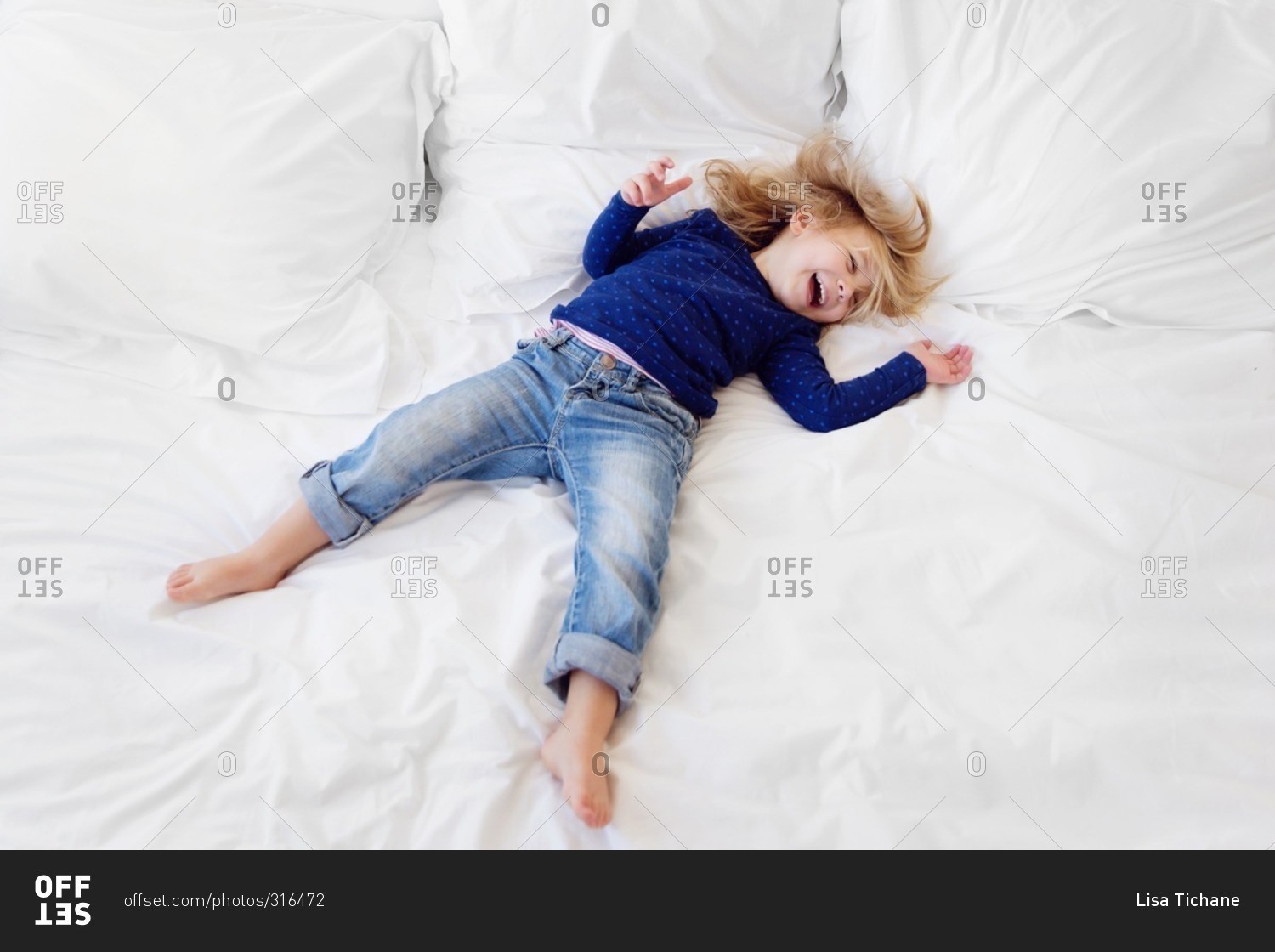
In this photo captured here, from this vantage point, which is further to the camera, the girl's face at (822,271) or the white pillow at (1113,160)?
the girl's face at (822,271)

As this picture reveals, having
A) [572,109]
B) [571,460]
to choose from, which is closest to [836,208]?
[572,109]

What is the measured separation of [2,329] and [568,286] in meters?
0.76

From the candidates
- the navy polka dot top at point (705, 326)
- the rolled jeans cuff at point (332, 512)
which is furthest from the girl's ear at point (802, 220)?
the rolled jeans cuff at point (332, 512)

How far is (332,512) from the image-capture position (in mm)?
1115

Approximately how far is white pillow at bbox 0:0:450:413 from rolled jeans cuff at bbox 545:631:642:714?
48 centimetres

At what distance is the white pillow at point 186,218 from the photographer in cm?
123

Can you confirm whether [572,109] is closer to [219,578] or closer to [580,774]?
[219,578]

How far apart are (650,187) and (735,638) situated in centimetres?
63

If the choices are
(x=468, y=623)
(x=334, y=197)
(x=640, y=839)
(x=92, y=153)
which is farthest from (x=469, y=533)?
(x=92, y=153)

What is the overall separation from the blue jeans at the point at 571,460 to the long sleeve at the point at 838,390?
0.14m

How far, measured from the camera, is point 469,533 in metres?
1.13

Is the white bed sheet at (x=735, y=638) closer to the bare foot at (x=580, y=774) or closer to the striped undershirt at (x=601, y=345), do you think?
the bare foot at (x=580, y=774)
